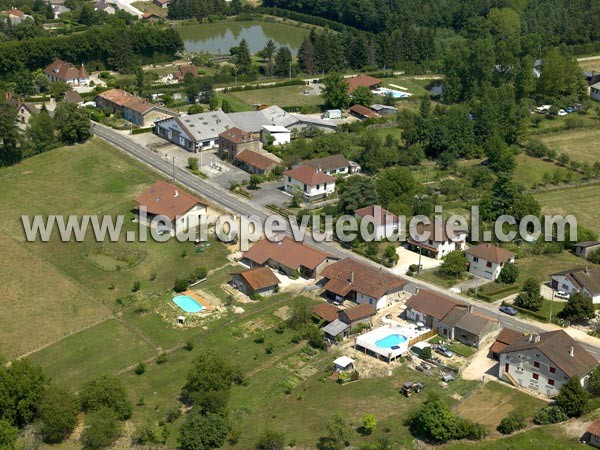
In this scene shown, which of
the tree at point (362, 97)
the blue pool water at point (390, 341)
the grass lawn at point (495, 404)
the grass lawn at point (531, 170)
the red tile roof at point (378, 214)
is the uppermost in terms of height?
the tree at point (362, 97)

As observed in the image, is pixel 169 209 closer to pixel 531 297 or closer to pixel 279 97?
pixel 531 297

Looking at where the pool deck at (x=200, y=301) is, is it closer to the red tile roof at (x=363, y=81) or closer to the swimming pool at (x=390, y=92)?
the red tile roof at (x=363, y=81)

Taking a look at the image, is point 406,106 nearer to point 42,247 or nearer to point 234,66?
point 234,66

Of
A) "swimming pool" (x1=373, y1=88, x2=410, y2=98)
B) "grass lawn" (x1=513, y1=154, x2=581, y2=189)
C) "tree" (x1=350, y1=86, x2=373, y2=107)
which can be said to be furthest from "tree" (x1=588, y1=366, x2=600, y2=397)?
"swimming pool" (x1=373, y1=88, x2=410, y2=98)

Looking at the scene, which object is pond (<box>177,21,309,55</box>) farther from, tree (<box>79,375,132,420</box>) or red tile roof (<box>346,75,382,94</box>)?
tree (<box>79,375,132,420</box>)

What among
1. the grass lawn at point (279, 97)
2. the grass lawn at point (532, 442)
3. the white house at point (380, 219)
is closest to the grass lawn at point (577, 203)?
the white house at point (380, 219)

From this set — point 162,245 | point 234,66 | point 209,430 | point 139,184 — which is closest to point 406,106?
point 234,66
